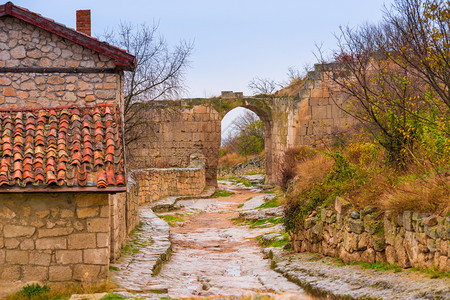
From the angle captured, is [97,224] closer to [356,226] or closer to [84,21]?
[356,226]

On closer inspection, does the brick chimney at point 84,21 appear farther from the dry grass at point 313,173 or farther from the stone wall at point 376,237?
the stone wall at point 376,237

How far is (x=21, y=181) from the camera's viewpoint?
784 cm

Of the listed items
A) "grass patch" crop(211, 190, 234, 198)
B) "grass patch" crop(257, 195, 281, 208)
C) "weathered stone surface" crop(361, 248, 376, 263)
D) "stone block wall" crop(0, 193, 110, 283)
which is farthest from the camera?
"grass patch" crop(211, 190, 234, 198)

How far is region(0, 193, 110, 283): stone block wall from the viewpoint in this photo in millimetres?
8195

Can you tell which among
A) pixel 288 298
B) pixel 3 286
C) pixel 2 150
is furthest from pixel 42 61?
pixel 288 298

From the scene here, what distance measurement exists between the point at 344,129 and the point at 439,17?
12.7 metres

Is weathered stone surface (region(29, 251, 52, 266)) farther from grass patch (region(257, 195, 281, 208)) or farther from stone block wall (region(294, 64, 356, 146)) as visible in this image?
stone block wall (region(294, 64, 356, 146))

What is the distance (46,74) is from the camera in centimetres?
1026

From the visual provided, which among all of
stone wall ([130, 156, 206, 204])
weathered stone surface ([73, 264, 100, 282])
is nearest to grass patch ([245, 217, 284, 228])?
stone wall ([130, 156, 206, 204])

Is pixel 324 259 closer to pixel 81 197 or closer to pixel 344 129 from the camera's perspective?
pixel 81 197

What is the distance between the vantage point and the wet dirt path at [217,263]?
8.77m

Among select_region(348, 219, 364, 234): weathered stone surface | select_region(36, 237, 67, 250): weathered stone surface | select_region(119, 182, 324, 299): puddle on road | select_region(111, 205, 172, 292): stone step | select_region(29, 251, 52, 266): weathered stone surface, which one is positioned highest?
select_region(348, 219, 364, 234): weathered stone surface

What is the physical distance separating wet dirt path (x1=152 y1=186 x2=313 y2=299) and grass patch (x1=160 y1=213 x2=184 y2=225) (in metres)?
0.22

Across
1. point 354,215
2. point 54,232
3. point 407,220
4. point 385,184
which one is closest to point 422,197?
point 407,220
